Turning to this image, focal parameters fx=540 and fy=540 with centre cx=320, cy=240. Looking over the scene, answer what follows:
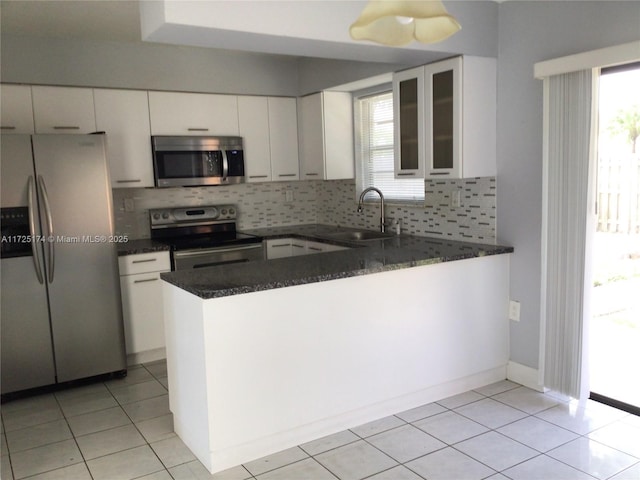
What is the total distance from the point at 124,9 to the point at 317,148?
1.97 meters

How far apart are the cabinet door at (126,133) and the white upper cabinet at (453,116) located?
2020 millimetres

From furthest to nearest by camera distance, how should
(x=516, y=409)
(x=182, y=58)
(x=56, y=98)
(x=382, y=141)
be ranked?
(x=382, y=141)
(x=182, y=58)
(x=56, y=98)
(x=516, y=409)

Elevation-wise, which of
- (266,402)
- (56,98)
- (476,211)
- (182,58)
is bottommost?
(266,402)

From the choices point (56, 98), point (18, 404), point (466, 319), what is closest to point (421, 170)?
point (466, 319)

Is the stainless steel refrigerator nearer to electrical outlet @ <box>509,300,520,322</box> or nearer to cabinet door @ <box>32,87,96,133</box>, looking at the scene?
cabinet door @ <box>32,87,96,133</box>

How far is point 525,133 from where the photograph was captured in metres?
3.24

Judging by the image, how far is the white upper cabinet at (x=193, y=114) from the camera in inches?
168

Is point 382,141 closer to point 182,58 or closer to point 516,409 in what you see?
point 182,58

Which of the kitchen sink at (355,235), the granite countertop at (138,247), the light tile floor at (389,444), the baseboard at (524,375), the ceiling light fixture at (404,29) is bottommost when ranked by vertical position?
the light tile floor at (389,444)

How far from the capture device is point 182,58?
14.2 ft

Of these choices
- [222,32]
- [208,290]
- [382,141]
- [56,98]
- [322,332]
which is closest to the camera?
[208,290]

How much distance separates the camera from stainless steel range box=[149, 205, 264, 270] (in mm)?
4102

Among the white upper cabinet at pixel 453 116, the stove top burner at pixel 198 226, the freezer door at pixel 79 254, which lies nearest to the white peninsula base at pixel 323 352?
the white upper cabinet at pixel 453 116

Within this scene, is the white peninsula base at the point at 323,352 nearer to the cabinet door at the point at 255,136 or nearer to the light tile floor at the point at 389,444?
the light tile floor at the point at 389,444
